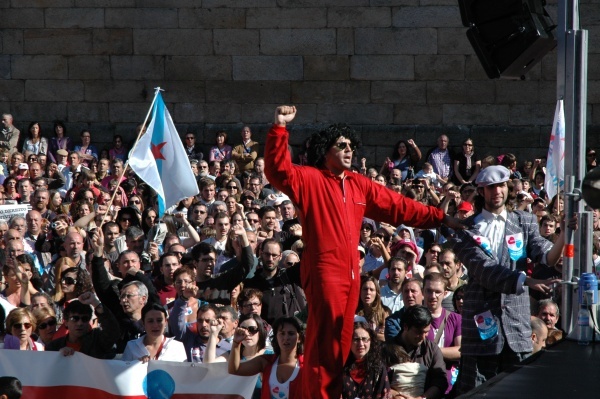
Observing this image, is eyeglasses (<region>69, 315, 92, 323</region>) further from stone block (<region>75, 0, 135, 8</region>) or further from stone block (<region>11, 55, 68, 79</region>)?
stone block (<region>11, 55, 68, 79</region>)

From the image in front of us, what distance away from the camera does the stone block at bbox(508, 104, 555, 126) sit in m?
16.6

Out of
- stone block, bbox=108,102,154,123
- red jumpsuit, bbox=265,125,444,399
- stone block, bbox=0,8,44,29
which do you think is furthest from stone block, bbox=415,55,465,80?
red jumpsuit, bbox=265,125,444,399

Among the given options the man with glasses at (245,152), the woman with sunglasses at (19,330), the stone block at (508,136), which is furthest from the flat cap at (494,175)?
the stone block at (508,136)

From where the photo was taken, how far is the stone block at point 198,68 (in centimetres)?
1745

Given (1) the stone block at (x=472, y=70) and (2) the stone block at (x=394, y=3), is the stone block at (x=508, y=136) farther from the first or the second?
(2) the stone block at (x=394, y=3)

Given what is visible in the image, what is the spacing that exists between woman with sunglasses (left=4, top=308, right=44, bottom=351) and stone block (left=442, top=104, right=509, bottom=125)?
10269 millimetres

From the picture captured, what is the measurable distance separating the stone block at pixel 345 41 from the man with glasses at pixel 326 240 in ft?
37.8

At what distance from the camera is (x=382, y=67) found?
17.0m

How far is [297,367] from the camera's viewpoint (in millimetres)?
6461

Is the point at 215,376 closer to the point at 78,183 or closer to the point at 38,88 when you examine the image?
the point at 78,183

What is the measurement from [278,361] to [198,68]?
11.4 m

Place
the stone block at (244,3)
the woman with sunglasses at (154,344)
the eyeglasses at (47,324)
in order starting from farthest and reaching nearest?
the stone block at (244,3) → the eyeglasses at (47,324) → the woman with sunglasses at (154,344)

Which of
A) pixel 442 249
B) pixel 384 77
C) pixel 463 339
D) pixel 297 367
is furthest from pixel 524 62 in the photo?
pixel 384 77

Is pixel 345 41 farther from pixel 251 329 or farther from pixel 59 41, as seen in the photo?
pixel 251 329
